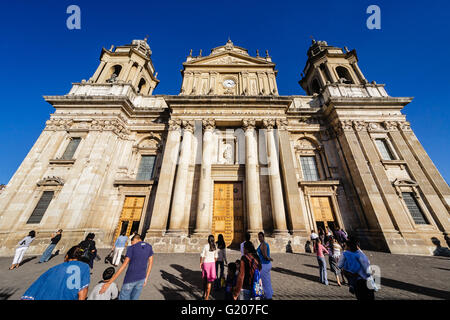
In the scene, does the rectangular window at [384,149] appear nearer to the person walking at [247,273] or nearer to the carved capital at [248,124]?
the carved capital at [248,124]

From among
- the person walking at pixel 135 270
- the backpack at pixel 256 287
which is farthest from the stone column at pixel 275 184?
the person walking at pixel 135 270

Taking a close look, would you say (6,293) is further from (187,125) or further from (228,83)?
(228,83)

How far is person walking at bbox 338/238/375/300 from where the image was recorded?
9.96 ft

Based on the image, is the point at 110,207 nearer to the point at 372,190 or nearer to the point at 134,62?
the point at 134,62

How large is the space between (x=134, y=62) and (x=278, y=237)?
76.8ft

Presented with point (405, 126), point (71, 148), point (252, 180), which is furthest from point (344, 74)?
point (71, 148)

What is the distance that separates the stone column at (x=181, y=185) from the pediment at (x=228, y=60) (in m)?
8.95

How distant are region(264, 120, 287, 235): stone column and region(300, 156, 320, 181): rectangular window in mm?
3862

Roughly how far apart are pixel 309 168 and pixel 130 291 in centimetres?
1489

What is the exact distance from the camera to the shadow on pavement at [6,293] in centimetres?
434

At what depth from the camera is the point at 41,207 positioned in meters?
11.2

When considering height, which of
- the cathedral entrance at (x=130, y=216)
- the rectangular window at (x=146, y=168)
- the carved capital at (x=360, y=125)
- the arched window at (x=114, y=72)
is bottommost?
the cathedral entrance at (x=130, y=216)

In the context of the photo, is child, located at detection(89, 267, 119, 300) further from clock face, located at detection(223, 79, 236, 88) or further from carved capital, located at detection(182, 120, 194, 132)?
clock face, located at detection(223, 79, 236, 88)

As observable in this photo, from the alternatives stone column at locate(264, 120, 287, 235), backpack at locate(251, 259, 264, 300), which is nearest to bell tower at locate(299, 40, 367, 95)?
stone column at locate(264, 120, 287, 235)
